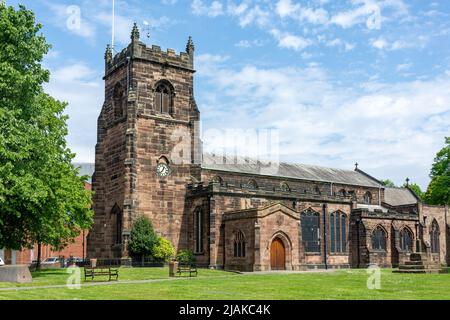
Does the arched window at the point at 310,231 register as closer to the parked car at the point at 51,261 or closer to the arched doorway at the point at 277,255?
the arched doorway at the point at 277,255

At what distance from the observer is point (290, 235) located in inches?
1858

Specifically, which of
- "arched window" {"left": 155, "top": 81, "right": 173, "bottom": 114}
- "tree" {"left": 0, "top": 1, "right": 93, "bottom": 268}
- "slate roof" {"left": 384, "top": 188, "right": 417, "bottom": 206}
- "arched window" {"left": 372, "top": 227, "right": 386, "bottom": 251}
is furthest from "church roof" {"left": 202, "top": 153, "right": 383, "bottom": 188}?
"tree" {"left": 0, "top": 1, "right": 93, "bottom": 268}

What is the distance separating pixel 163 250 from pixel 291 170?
871 inches

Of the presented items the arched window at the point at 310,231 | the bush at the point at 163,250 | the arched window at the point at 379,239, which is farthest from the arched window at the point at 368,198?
the bush at the point at 163,250

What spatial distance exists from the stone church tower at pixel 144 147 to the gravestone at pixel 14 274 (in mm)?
17577

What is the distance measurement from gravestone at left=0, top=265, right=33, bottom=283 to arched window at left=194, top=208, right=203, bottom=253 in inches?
837

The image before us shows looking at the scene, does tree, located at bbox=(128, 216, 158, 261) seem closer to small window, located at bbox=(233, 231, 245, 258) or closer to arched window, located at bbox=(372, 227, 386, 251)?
small window, located at bbox=(233, 231, 245, 258)

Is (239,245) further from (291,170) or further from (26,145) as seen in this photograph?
(26,145)

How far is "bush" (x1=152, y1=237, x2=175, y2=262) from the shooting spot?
4644cm

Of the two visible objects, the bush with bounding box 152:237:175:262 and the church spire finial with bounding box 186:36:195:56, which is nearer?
the bush with bounding box 152:237:175:262
